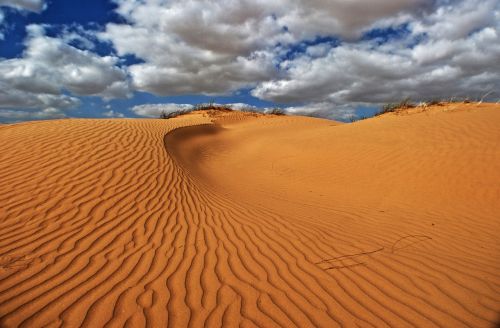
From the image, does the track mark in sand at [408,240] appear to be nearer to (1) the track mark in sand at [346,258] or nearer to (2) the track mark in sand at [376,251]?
(2) the track mark in sand at [376,251]

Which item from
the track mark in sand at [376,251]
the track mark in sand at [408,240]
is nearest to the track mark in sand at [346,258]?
the track mark in sand at [376,251]

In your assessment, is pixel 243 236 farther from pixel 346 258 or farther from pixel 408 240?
pixel 408 240

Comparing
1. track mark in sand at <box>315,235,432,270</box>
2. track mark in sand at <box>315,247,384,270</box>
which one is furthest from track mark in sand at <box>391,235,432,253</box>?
track mark in sand at <box>315,247,384,270</box>

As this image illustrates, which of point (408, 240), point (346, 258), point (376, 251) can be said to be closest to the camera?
point (346, 258)

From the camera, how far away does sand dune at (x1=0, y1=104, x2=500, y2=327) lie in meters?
2.99

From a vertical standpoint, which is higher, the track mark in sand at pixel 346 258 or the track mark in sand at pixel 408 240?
the track mark in sand at pixel 346 258

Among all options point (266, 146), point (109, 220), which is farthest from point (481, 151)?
point (109, 220)

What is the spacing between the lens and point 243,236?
15.7 feet

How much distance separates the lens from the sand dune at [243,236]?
118 inches

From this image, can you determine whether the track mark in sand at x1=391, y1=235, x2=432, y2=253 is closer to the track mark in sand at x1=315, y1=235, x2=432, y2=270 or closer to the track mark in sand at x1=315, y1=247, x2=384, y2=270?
the track mark in sand at x1=315, y1=235, x2=432, y2=270

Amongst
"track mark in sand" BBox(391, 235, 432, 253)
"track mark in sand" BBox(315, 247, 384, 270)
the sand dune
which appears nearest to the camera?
the sand dune

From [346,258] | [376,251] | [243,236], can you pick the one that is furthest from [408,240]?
[243,236]

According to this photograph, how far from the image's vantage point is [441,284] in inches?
137

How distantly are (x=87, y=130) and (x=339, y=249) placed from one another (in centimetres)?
804
